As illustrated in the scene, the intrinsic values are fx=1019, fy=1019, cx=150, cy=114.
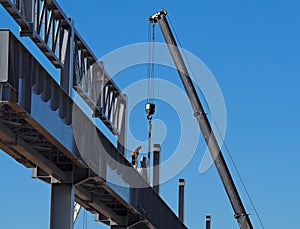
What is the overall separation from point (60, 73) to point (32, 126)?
6193mm

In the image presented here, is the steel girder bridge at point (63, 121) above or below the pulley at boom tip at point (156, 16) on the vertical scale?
below

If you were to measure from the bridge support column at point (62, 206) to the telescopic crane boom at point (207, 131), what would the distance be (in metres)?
29.7

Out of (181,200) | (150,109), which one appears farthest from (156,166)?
(181,200)

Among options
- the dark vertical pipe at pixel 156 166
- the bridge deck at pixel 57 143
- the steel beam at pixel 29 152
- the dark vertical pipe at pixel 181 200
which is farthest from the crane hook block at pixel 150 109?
the steel beam at pixel 29 152

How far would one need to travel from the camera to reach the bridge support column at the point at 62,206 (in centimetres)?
3103

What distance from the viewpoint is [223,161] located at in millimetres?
62125

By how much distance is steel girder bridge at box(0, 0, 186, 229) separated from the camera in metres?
23.9

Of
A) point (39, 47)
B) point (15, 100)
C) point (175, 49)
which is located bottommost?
point (15, 100)

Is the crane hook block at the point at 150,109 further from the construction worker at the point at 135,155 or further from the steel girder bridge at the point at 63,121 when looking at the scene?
the steel girder bridge at the point at 63,121

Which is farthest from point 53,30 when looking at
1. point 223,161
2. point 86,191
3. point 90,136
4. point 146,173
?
point 223,161

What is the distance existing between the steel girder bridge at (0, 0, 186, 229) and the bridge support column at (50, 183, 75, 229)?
3 cm

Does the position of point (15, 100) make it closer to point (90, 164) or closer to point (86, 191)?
point (90, 164)

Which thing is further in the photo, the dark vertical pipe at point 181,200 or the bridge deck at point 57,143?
the dark vertical pipe at point 181,200

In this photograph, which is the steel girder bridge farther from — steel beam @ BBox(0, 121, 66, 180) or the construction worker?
the construction worker
